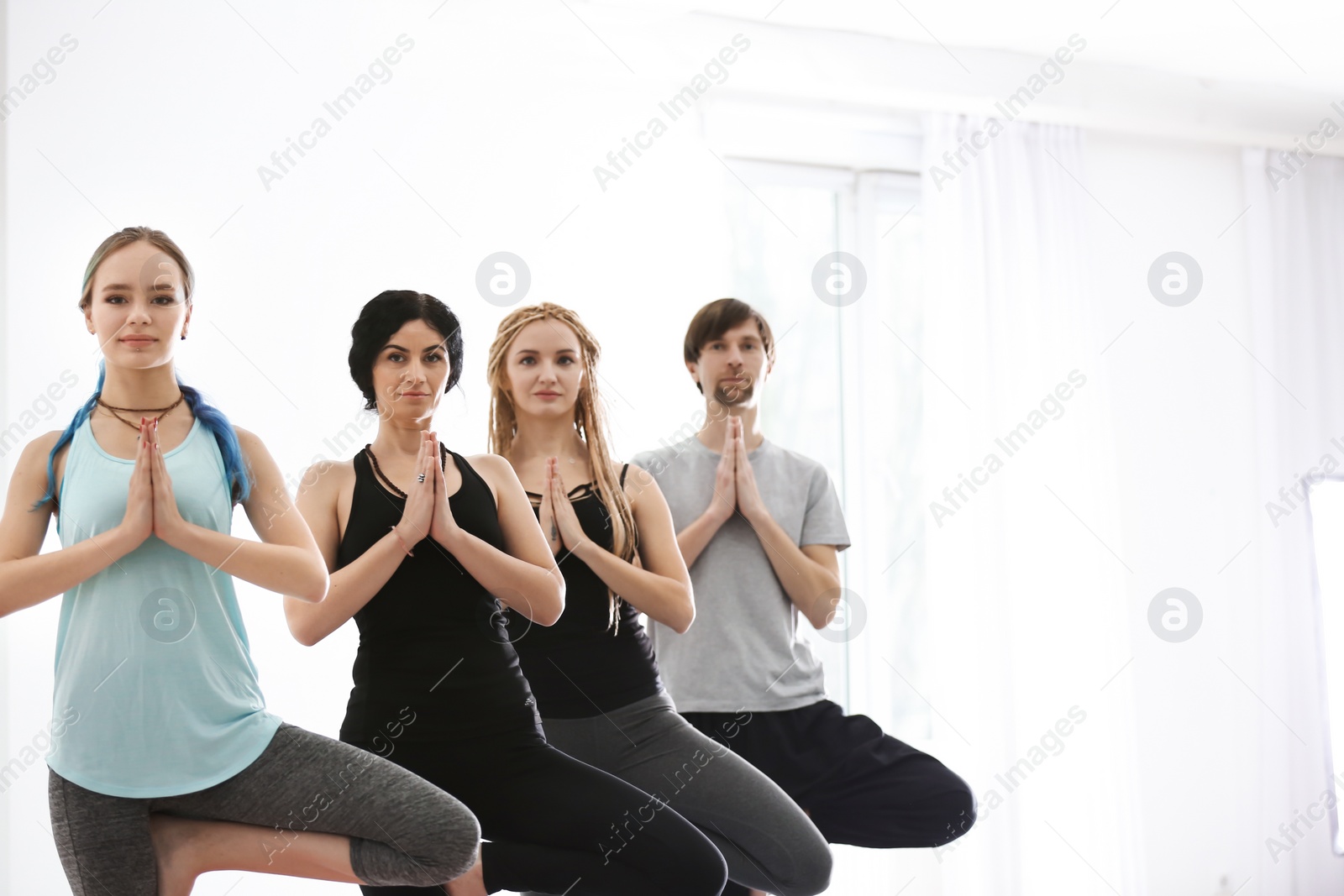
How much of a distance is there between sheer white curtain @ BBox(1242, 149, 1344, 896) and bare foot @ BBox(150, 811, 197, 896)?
151 inches

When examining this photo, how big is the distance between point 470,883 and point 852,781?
95 cm

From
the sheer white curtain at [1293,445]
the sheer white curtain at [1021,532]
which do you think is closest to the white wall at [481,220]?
the sheer white curtain at [1293,445]

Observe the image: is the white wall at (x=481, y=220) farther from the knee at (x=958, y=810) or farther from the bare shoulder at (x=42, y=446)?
the knee at (x=958, y=810)

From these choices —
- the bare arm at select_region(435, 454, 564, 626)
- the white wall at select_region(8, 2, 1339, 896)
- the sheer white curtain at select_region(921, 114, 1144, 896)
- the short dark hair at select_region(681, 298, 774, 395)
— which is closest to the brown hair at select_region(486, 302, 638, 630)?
the bare arm at select_region(435, 454, 564, 626)

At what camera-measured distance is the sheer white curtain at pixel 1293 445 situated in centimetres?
408

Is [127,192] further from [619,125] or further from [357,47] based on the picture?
[619,125]

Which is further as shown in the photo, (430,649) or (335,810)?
(430,649)

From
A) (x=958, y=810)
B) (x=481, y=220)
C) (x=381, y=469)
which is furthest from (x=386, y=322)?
(x=958, y=810)

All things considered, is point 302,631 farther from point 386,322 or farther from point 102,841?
point 386,322

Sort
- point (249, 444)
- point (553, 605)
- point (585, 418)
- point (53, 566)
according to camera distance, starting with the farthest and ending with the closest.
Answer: point (585, 418)
point (553, 605)
point (249, 444)
point (53, 566)

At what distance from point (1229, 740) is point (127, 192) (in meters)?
4.04

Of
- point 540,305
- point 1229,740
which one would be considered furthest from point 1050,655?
point 540,305

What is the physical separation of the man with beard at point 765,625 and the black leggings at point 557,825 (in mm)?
596

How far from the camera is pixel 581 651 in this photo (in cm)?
210
